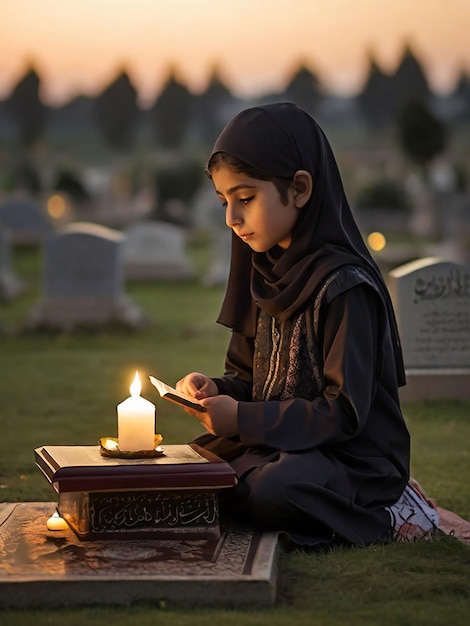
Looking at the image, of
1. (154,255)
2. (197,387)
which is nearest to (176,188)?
(154,255)

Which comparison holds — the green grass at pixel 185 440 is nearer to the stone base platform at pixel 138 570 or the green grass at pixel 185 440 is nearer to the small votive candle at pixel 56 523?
the stone base platform at pixel 138 570

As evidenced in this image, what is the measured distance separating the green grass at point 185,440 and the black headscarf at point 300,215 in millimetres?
792

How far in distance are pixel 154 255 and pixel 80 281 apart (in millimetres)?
5122

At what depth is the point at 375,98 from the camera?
265ft

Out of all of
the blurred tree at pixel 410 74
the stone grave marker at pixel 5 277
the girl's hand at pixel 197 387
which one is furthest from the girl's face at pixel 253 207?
the blurred tree at pixel 410 74

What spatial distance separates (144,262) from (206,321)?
492 centimetres

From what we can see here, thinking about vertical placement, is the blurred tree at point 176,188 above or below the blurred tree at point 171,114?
below

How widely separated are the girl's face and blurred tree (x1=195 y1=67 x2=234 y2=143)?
81.9 meters

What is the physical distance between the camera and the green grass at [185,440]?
3035 mm

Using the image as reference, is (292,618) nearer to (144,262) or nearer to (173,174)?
(144,262)

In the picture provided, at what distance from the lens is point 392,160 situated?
→ 6419cm

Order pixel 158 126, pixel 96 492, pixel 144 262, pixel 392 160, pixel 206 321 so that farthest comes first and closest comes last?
1. pixel 158 126
2. pixel 392 160
3. pixel 144 262
4. pixel 206 321
5. pixel 96 492

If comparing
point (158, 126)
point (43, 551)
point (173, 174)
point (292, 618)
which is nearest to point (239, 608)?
point (292, 618)

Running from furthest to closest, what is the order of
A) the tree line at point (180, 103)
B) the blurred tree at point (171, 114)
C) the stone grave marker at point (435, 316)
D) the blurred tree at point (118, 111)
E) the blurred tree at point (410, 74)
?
1. the blurred tree at point (410, 74)
2. the blurred tree at point (171, 114)
3. the blurred tree at point (118, 111)
4. the tree line at point (180, 103)
5. the stone grave marker at point (435, 316)
